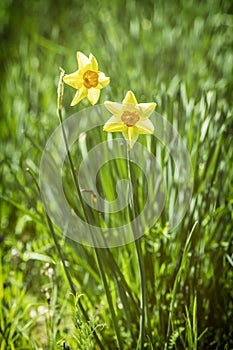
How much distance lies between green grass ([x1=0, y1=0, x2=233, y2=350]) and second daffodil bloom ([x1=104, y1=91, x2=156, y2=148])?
0.13 metres

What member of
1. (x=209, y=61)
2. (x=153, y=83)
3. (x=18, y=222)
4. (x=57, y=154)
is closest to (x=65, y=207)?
(x=57, y=154)

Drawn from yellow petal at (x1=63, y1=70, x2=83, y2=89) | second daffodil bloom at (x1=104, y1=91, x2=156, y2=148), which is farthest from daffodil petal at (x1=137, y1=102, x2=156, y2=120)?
yellow petal at (x1=63, y1=70, x2=83, y2=89)

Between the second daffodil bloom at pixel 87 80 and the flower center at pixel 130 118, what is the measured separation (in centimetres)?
6

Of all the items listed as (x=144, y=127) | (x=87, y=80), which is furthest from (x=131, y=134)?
(x=87, y=80)

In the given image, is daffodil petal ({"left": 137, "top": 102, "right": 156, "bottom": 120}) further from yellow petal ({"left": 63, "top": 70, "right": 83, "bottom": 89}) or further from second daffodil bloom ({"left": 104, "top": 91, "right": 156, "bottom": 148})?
yellow petal ({"left": 63, "top": 70, "right": 83, "bottom": 89})

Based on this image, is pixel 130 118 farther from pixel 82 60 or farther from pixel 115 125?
pixel 82 60

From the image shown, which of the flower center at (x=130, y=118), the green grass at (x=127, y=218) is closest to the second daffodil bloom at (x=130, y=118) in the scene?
the flower center at (x=130, y=118)

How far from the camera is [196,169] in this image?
1.24m

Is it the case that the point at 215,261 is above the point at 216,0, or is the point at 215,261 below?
below

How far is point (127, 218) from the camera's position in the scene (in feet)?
3.78

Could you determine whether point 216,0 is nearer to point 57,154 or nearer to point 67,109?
point 67,109

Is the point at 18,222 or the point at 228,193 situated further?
the point at 18,222

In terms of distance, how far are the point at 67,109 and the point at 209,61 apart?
24.8 inches

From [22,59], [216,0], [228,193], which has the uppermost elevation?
[216,0]
